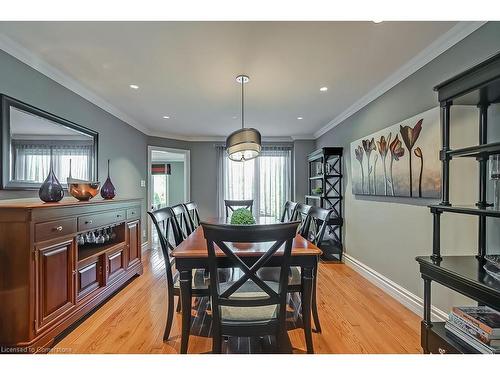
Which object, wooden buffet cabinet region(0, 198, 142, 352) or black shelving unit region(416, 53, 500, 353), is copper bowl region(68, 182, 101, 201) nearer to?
wooden buffet cabinet region(0, 198, 142, 352)

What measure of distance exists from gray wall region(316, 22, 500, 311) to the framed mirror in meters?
3.47

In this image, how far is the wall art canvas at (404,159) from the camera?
2273 mm

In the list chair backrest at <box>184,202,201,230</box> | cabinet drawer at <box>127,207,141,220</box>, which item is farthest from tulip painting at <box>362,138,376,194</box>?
cabinet drawer at <box>127,207,141,220</box>

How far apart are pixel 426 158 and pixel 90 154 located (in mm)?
3636

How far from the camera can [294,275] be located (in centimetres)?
214

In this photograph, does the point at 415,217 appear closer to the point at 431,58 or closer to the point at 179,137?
the point at 431,58

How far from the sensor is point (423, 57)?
7.55ft

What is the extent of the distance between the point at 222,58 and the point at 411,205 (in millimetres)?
2247

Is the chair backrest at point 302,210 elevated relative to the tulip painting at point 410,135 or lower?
lower

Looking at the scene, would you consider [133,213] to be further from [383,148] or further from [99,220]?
[383,148]

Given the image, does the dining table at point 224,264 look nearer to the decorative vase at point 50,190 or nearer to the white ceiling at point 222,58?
the decorative vase at point 50,190

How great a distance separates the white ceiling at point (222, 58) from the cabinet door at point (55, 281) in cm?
160

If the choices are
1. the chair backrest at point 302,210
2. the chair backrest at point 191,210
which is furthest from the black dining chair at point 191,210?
the chair backrest at point 302,210

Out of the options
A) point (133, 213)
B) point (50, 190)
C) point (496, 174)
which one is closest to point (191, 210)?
point (133, 213)
